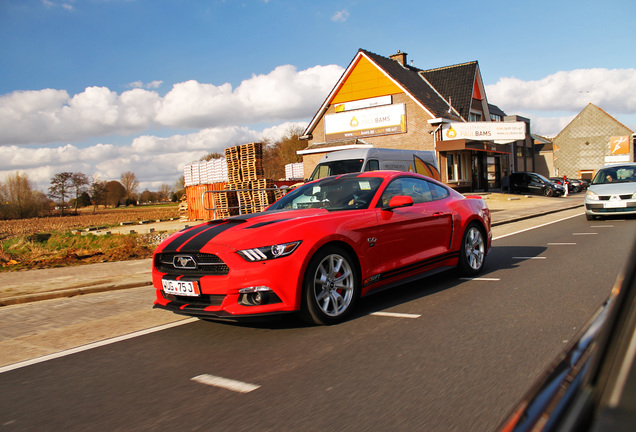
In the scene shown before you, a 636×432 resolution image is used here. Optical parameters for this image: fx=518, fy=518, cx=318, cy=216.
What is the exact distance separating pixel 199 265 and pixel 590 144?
7554 centimetres

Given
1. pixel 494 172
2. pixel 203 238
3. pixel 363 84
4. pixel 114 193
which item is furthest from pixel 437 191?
pixel 114 193

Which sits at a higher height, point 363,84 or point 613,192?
point 363,84

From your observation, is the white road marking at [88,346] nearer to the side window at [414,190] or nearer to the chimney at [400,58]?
the side window at [414,190]

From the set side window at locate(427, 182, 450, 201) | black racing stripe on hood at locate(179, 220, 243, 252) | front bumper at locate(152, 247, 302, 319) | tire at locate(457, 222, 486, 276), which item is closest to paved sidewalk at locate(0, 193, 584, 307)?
black racing stripe on hood at locate(179, 220, 243, 252)

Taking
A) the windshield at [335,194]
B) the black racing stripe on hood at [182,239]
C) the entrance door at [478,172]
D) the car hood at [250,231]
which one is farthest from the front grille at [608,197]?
Answer: the entrance door at [478,172]

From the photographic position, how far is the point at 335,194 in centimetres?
606

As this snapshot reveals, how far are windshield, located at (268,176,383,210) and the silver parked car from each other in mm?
10710

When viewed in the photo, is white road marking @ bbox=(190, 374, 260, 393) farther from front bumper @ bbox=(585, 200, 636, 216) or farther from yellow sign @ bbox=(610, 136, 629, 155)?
yellow sign @ bbox=(610, 136, 629, 155)

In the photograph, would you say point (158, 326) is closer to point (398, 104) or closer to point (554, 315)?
point (554, 315)

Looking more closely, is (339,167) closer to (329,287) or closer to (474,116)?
Result: (329,287)

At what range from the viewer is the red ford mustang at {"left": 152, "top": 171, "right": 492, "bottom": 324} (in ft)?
14.9

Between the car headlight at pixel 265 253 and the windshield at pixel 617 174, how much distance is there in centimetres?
1340

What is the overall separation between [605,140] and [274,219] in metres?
74.4

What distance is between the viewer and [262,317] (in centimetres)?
451
